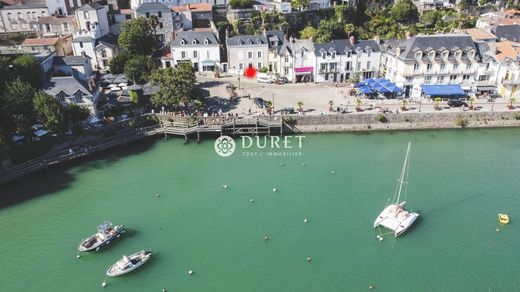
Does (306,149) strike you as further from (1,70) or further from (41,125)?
(1,70)

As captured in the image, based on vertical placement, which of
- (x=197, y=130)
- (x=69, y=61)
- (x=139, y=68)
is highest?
(x=69, y=61)

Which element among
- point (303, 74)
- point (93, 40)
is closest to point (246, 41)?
point (303, 74)

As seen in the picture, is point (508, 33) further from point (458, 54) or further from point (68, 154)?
point (68, 154)

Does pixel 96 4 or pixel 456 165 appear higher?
pixel 96 4

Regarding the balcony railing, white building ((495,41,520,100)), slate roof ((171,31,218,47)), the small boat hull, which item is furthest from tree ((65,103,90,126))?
the balcony railing

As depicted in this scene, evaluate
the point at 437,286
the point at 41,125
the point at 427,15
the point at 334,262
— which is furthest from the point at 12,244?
the point at 427,15

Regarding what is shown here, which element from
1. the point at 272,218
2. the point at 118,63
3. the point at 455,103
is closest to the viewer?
the point at 272,218

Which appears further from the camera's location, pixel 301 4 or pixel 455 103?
pixel 301 4
